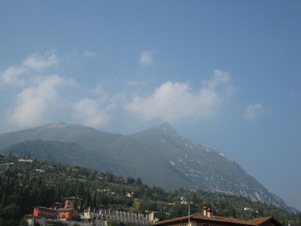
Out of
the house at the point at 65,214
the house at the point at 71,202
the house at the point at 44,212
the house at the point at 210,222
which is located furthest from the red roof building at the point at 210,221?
the house at the point at 71,202

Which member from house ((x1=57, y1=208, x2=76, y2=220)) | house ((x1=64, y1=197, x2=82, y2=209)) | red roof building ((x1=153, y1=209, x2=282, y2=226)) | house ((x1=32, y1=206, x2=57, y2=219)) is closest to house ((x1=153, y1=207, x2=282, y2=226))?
red roof building ((x1=153, y1=209, x2=282, y2=226))

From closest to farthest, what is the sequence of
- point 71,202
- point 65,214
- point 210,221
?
point 210,221, point 65,214, point 71,202

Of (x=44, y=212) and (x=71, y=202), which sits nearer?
(x=44, y=212)

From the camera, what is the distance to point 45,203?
153 m

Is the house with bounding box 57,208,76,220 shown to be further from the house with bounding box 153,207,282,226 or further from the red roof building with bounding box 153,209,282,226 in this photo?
the red roof building with bounding box 153,209,282,226

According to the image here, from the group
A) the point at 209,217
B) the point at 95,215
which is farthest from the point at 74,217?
the point at 209,217

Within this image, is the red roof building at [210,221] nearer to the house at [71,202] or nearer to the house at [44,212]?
the house at [44,212]

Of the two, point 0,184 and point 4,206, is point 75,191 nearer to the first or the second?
point 0,184

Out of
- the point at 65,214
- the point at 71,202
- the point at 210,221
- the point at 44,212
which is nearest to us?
the point at 210,221

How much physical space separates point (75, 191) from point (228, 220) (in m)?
130

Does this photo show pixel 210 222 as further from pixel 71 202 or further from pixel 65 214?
pixel 71 202

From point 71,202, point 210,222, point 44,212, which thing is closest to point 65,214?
point 44,212

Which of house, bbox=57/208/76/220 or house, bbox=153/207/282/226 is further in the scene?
house, bbox=57/208/76/220

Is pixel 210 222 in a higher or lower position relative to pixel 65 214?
lower
